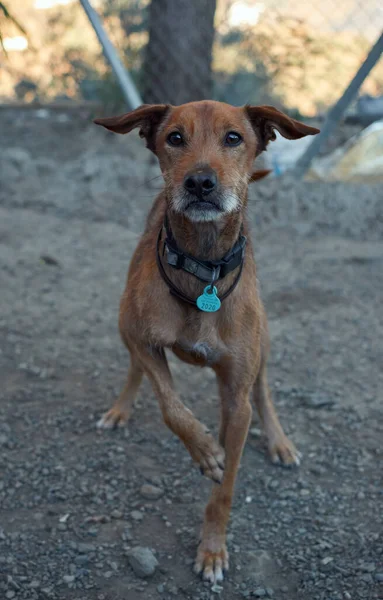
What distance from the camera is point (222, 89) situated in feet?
27.5

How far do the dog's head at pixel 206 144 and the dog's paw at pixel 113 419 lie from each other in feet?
4.93

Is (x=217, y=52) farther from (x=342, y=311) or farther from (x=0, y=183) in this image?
(x=342, y=311)

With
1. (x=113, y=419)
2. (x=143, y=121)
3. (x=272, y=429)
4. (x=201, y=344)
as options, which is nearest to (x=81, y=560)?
(x=201, y=344)

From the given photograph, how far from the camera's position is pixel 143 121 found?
3.38 m

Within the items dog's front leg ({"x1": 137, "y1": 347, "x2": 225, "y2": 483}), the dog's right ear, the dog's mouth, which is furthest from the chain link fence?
dog's front leg ({"x1": 137, "y1": 347, "x2": 225, "y2": 483})

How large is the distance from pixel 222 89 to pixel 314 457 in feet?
18.0

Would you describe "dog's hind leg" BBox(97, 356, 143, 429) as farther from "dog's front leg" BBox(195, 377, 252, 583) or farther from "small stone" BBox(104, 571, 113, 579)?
"small stone" BBox(104, 571, 113, 579)

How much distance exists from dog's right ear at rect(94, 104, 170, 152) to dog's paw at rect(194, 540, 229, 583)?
6.09ft

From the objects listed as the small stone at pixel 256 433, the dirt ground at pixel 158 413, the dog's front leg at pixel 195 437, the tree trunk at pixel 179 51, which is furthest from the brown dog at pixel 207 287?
the tree trunk at pixel 179 51

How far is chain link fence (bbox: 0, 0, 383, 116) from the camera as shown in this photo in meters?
7.48

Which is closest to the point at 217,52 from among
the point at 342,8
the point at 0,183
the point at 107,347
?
the point at 342,8

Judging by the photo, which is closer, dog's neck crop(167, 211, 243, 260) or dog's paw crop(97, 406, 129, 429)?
dog's neck crop(167, 211, 243, 260)

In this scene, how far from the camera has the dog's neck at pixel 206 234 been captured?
314 cm

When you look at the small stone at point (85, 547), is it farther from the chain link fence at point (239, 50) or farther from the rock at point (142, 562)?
the chain link fence at point (239, 50)
